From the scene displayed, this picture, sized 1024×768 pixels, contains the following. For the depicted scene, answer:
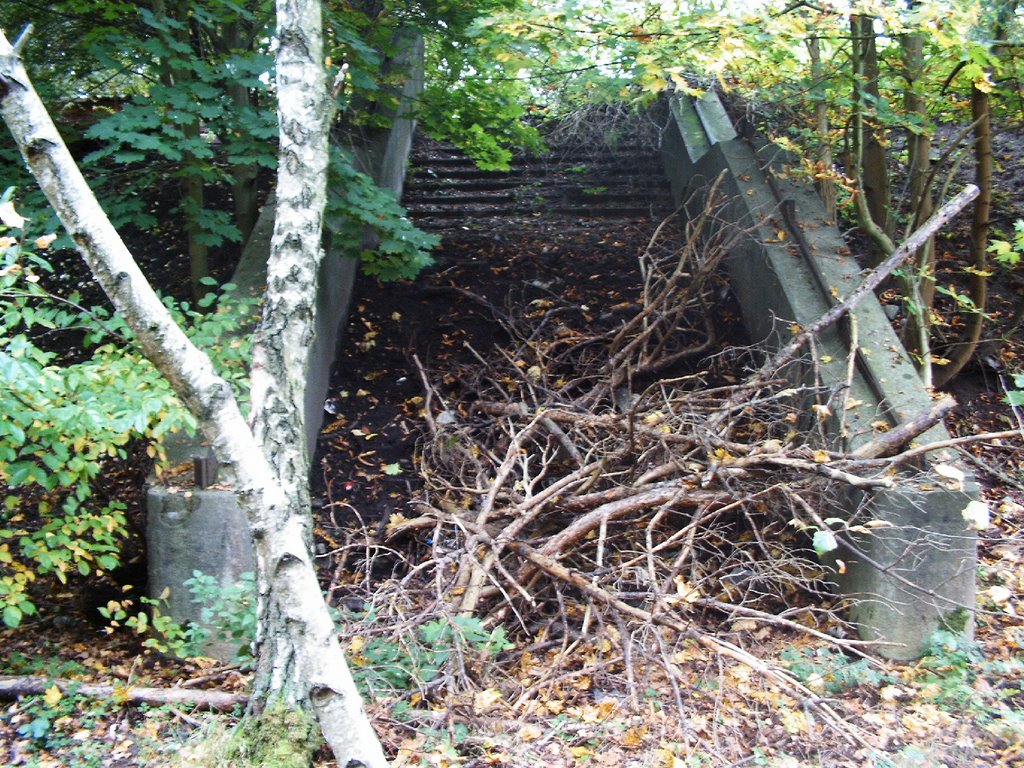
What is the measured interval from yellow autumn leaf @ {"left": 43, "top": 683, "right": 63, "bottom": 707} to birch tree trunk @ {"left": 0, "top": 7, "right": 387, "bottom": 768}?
1154 mm

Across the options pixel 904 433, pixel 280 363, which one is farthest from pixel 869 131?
pixel 280 363

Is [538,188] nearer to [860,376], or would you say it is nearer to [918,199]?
[918,199]

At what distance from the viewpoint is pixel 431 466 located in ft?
19.5

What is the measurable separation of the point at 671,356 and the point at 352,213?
2663 millimetres

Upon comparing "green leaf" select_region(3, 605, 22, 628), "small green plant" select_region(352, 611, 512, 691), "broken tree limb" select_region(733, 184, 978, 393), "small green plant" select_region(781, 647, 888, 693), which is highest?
"broken tree limb" select_region(733, 184, 978, 393)

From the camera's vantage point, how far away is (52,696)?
3.83m

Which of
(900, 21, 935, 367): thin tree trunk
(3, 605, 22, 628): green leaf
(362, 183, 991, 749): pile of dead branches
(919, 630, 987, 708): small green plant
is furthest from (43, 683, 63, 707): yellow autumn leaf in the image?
(900, 21, 935, 367): thin tree trunk

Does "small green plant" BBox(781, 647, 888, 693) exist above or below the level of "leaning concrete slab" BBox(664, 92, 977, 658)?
below

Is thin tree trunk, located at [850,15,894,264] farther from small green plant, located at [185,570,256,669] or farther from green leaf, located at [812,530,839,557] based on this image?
small green plant, located at [185,570,256,669]

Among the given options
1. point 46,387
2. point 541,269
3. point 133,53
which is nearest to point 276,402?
point 46,387

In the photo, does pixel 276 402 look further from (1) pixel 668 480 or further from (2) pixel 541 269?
(2) pixel 541 269

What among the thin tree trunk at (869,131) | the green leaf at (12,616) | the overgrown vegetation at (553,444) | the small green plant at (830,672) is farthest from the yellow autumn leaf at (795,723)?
the thin tree trunk at (869,131)

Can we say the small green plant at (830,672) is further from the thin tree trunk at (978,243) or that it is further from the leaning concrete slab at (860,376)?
the thin tree trunk at (978,243)

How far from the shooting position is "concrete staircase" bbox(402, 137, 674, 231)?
908 centimetres
